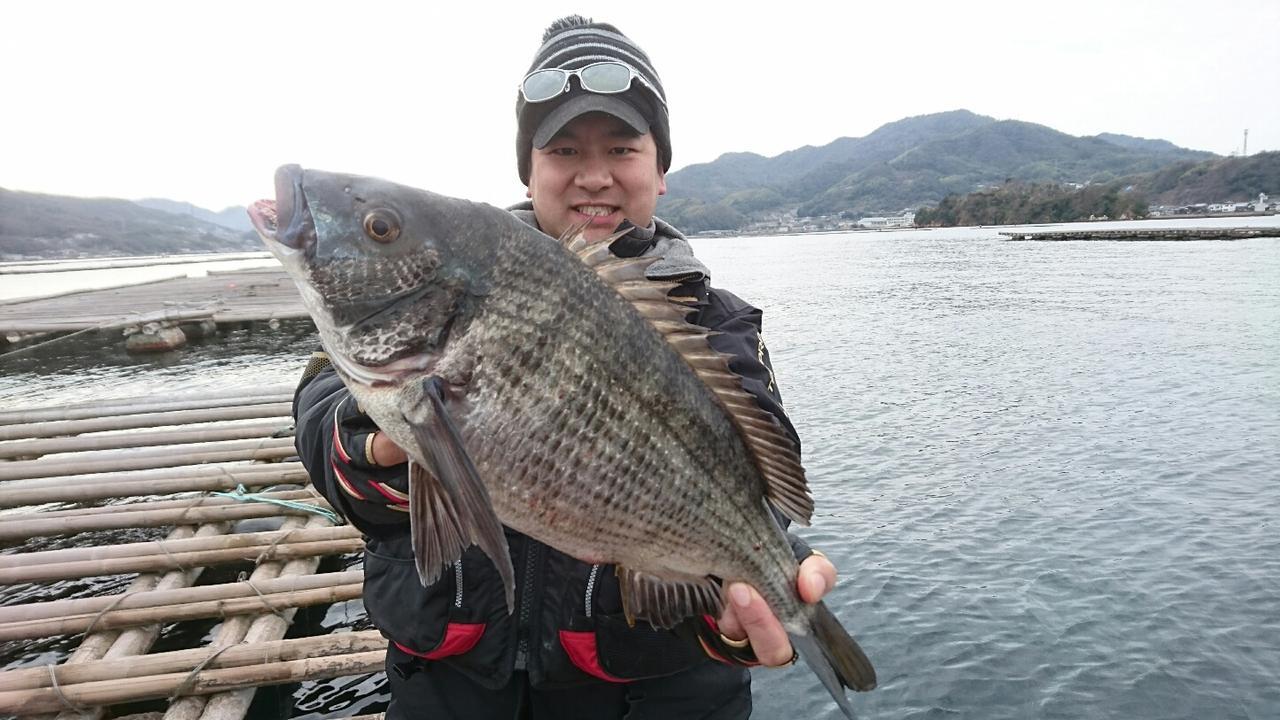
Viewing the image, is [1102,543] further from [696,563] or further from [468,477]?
[468,477]

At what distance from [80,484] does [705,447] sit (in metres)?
9.72

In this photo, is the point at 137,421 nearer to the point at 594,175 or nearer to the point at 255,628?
the point at 255,628

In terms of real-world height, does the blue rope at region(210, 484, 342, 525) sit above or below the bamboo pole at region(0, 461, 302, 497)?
below

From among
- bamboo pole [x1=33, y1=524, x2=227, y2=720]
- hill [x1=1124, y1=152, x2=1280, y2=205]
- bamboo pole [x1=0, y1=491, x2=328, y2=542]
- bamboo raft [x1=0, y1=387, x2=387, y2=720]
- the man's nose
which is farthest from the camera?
hill [x1=1124, y1=152, x2=1280, y2=205]

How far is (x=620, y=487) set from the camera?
2.60m

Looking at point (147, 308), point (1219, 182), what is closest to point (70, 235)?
point (147, 308)

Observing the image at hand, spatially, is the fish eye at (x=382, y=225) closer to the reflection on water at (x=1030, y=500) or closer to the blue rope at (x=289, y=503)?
the reflection on water at (x=1030, y=500)

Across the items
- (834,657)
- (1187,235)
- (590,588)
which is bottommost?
(834,657)

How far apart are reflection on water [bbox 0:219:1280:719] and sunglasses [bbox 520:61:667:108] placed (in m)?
5.88

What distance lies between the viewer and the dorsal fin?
2771 mm

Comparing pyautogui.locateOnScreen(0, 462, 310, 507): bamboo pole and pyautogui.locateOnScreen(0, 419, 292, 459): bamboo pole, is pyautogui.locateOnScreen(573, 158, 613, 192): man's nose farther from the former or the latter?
pyautogui.locateOnScreen(0, 419, 292, 459): bamboo pole

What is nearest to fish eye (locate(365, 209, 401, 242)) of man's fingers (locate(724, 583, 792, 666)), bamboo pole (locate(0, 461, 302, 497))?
man's fingers (locate(724, 583, 792, 666))

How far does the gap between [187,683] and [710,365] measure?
4788 millimetres

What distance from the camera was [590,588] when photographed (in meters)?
3.05
